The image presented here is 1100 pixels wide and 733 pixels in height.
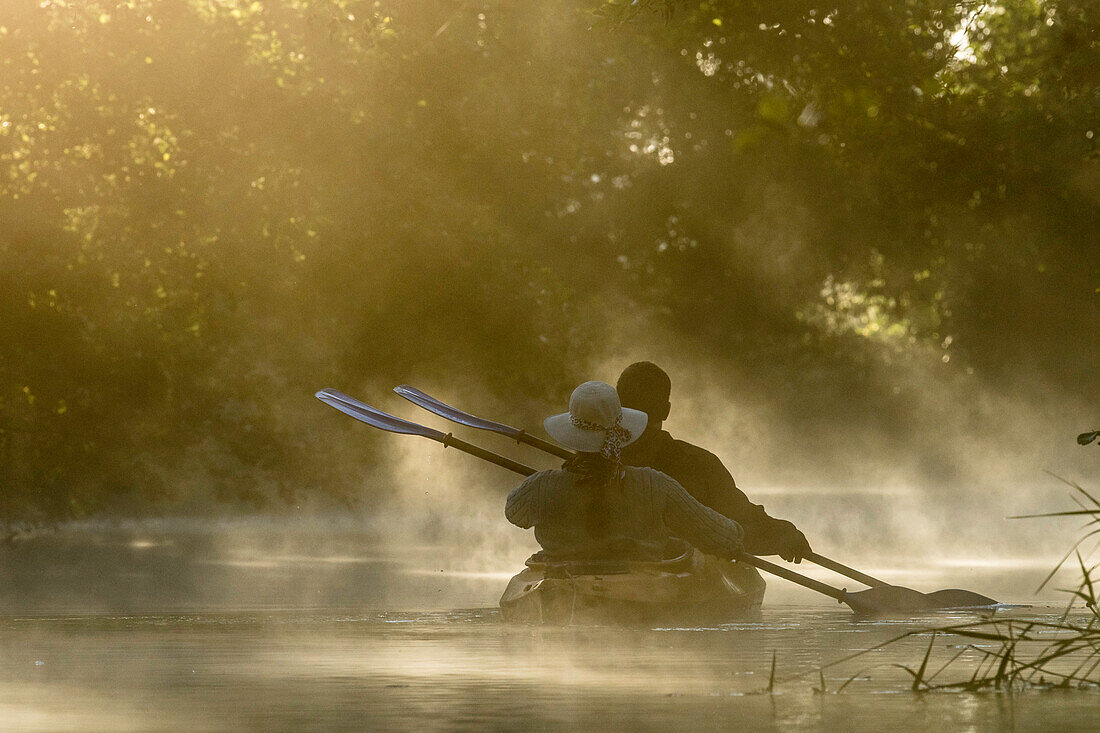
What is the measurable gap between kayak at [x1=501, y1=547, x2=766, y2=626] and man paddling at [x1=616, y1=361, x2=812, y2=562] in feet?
1.86

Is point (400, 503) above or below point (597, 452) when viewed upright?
above

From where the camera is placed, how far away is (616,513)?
36.3 ft

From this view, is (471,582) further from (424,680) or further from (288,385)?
(288,385)

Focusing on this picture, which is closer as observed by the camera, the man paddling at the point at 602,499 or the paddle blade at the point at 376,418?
the man paddling at the point at 602,499

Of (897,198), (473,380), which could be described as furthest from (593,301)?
(897,198)

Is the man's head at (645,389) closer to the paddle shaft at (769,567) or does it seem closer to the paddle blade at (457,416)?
the paddle shaft at (769,567)

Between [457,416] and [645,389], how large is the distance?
263 centimetres

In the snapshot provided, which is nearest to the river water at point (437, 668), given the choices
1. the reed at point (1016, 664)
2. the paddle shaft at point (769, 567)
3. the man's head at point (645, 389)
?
the reed at point (1016, 664)

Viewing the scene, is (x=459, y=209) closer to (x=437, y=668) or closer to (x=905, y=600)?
(x=905, y=600)

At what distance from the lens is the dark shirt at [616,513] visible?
11.0 meters

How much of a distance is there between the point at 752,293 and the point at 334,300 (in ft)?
30.9

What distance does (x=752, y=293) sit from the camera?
35.2 meters

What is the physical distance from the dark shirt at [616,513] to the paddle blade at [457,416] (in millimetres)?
2156

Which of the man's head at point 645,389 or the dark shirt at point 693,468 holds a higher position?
the man's head at point 645,389
